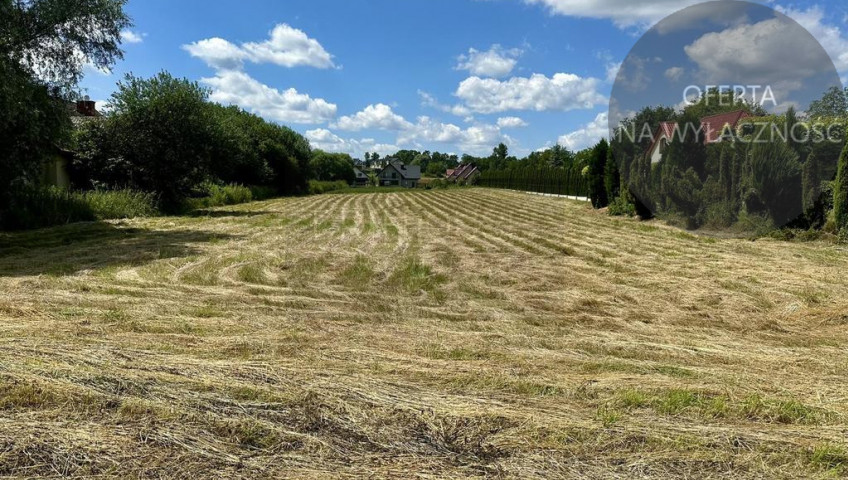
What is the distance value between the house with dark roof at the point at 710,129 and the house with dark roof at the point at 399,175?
318 feet

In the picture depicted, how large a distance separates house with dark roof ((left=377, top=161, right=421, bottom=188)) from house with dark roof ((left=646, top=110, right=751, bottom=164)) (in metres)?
96.8

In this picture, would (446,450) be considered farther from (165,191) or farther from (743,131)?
(165,191)

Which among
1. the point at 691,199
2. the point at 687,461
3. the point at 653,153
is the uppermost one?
the point at 653,153

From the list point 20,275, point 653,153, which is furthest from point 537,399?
point 653,153

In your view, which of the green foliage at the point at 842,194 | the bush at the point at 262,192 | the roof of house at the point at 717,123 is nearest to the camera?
the green foliage at the point at 842,194

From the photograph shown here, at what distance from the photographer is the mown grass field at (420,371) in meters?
2.54

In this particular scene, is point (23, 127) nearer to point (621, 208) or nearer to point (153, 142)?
point (153, 142)

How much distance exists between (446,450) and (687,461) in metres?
1.24

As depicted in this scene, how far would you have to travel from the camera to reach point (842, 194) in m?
10.9

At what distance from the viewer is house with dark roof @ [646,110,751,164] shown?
45.6 ft

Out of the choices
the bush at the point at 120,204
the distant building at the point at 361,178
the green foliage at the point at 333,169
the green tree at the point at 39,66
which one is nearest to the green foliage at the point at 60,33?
the green tree at the point at 39,66

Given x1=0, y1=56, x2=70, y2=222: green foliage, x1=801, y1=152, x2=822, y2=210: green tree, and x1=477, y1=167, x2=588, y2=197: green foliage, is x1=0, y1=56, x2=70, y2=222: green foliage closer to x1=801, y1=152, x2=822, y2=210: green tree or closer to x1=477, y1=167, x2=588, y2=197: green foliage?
x1=801, y1=152, x2=822, y2=210: green tree

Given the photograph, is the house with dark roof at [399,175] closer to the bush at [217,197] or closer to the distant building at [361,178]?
the distant building at [361,178]

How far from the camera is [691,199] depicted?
14.8m
